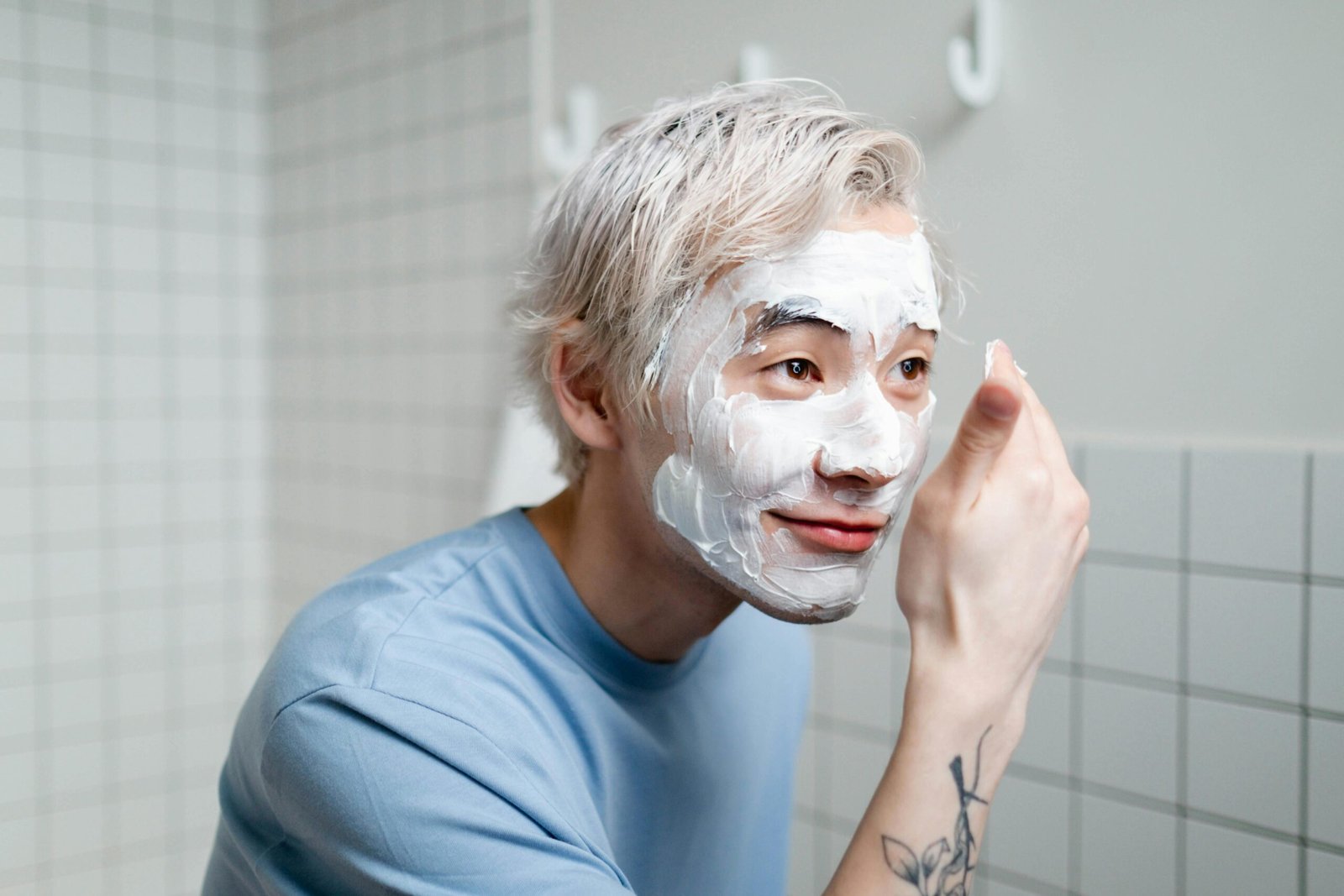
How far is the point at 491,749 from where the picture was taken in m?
0.70

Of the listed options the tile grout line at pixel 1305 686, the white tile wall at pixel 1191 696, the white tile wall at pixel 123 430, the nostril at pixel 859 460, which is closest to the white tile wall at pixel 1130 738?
the white tile wall at pixel 1191 696

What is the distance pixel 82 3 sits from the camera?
77.4 inches

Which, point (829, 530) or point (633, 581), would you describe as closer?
point (829, 530)

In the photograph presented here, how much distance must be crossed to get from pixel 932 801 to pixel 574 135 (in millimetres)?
1163

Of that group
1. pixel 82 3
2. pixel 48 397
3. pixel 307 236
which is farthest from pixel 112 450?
pixel 82 3

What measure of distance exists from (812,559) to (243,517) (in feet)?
5.89

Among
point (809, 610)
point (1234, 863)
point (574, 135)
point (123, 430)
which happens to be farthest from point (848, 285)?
point (123, 430)

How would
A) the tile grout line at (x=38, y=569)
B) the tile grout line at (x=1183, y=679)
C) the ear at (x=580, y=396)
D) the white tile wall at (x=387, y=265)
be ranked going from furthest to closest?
1. the tile grout line at (x=38, y=569)
2. the white tile wall at (x=387, y=265)
3. the tile grout line at (x=1183, y=679)
4. the ear at (x=580, y=396)

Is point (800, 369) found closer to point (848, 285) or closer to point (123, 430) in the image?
point (848, 285)

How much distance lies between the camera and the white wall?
99 cm

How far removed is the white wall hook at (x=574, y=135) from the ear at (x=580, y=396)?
0.77m

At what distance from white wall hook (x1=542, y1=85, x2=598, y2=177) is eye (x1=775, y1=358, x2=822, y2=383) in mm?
898

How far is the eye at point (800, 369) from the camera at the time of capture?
0.76 metres

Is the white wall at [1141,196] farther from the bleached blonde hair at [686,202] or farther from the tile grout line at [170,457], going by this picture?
the tile grout line at [170,457]
